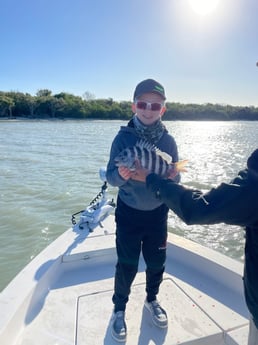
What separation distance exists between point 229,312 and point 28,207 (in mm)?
5931

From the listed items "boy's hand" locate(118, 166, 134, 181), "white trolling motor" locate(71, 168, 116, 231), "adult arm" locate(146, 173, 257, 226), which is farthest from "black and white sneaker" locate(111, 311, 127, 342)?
Answer: "white trolling motor" locate(71, 168, 116, 231)

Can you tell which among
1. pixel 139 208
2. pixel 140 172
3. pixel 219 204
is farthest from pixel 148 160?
pixel 219 204

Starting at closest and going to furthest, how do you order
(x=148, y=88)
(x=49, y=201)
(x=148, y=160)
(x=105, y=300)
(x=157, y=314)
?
(x=148, y=160), (x=148, y=88), (x=157, y=314), (x=105, y=300), (x=49, y=201)

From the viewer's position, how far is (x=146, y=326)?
232 cm

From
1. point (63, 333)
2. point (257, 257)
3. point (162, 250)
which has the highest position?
point (257, 257)

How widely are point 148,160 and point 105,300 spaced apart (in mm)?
1481

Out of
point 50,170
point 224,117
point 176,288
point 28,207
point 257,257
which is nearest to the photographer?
point 257,257

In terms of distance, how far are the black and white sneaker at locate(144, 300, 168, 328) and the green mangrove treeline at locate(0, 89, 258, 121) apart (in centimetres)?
6648

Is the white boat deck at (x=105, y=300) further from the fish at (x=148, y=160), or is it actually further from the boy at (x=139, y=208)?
the fish at (x=148, y=160)

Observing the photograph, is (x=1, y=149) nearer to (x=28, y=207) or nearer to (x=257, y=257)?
(x=28, y=207)

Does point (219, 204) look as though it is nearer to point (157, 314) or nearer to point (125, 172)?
point (125, 172)

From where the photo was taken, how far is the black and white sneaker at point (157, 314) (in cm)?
229

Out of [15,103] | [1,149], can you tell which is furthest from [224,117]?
[1,149]

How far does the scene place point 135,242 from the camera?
218 cm
